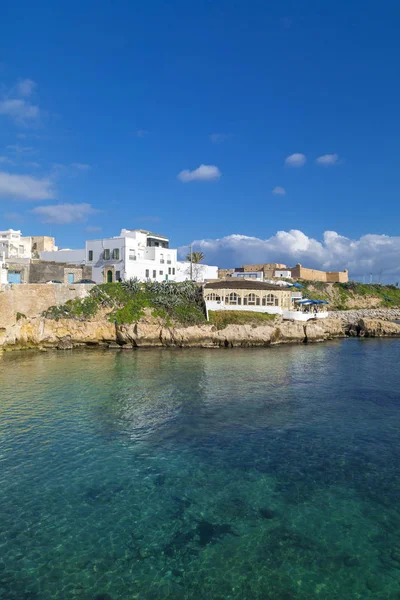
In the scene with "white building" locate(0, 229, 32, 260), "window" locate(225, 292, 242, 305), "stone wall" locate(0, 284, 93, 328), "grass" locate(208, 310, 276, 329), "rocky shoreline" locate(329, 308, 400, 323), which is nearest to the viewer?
"stone wall" locate(0, 284, 93, 328)

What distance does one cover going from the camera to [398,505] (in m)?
14.7

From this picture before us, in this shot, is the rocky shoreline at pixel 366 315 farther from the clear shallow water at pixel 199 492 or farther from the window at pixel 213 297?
the clear shallow water at pixel 199 492

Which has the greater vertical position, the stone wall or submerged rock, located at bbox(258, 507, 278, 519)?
the stone wall

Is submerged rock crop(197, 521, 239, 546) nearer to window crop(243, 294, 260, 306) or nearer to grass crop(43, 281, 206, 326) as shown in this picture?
grass crop(43, 281, 206, 326)

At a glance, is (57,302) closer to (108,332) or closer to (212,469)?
(108,332)

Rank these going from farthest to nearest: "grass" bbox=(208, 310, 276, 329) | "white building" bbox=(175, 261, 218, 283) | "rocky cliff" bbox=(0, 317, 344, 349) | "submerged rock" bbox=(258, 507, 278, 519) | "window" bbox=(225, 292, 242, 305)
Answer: "white building" bbox=(175, 261, 218, 283), "window" bbox=(225, 292, 242, 305), "grass" bbox=(208, 310, 276, 329), "rocky cliff" bbox=(0, 317, 344, 349), "submerged rock" bbox=(258, 507, 278, 519)

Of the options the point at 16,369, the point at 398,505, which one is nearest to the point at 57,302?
the point at 16,369

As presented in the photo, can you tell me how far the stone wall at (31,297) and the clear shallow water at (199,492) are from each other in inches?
1003

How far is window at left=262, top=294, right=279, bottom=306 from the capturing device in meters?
62.5

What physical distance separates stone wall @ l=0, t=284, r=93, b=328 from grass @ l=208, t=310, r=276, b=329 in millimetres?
19839

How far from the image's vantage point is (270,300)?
207ft

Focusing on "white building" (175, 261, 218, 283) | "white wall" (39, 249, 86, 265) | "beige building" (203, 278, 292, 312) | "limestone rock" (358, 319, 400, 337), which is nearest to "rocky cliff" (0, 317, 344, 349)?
"beige building" (203, 278, 292, 312)

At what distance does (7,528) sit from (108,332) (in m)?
42.8

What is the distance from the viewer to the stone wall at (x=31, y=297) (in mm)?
54031
